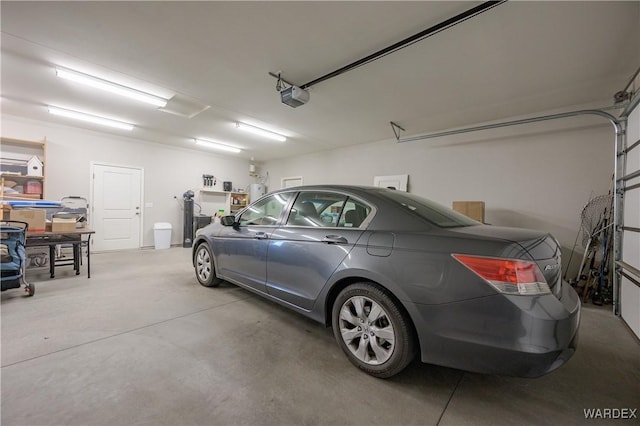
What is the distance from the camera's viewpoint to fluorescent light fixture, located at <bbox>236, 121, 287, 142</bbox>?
209 inches

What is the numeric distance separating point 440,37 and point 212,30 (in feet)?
7.54

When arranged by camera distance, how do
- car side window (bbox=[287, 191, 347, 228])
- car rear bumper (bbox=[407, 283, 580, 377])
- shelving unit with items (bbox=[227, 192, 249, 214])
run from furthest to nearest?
1. shelving unit with items (bbox=[227, 192, 249, 214])
2. car side window (bbox=[287, 191, 347, 228])
3. car rear bumper (bbox=[407, 283, 580, 377])

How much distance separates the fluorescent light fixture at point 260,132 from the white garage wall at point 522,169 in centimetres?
265

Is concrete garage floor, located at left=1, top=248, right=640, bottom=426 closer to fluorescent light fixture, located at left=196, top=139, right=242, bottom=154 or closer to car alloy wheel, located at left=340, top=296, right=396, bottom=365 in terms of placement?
car alloy wheel, located at left=340, top=296, right=396, bottom=365

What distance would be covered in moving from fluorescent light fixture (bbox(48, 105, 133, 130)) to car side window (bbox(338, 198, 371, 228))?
584 centimetres

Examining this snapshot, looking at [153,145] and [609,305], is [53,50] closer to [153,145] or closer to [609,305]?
[153,145]

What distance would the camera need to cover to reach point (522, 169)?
4.32 m

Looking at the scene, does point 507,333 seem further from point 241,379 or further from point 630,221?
point 630,221

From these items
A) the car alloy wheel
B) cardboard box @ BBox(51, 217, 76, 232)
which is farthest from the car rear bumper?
cardboard box @ BBox(51, 217, 76, 232)

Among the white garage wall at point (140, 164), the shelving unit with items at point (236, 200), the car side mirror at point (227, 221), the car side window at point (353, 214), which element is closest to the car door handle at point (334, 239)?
the car side window at point (353, 214)

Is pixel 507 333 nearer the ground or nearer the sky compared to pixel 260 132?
nearer the ground

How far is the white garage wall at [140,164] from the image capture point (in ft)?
17.8

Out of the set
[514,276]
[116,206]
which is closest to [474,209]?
[514,276]

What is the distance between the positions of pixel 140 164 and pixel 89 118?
1.83m
